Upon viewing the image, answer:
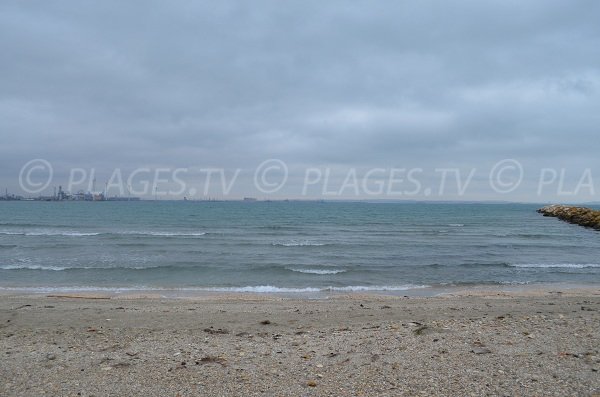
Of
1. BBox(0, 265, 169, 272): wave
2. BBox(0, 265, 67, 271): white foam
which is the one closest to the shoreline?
BBox(0, 265, 169, 272): wave

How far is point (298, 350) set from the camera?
6.82 metres

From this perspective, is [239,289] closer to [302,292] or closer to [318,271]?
[302,292]

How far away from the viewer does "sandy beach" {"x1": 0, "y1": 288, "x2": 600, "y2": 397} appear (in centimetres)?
508

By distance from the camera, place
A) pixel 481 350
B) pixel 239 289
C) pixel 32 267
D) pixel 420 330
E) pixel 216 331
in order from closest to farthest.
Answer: pixel 481 350
pixel 420 330
pixel 216 331
pixel 239 289
pixel 32 267

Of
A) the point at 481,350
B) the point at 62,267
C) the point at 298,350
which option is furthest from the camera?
the point at 62,267

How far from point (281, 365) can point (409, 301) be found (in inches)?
280

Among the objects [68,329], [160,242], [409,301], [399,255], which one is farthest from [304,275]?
[160,242]

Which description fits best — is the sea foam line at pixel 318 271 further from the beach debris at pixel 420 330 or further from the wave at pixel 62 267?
the beach debris at pixel 420 330

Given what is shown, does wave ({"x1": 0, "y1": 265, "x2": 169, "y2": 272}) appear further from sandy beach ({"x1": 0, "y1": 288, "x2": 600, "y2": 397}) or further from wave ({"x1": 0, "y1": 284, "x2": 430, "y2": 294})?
sandy beach ({"x1": 0, "y1": 288, "x2": 600, "y2": 397})

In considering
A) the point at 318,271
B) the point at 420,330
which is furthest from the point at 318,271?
the point at 420,330

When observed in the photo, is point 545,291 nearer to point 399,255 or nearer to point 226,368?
point 399,255

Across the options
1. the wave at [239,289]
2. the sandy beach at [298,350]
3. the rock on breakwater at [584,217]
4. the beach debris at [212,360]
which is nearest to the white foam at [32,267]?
the wave at [239,289]

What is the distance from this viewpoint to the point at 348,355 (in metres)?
6.38

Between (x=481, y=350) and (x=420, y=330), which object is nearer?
(x=481, y=350)
